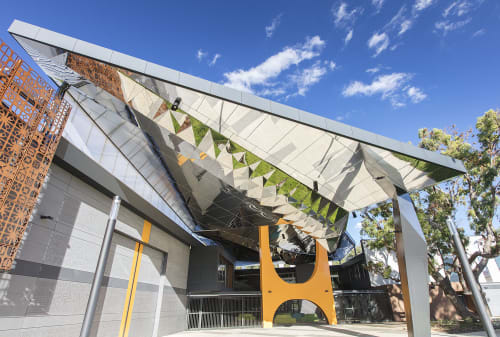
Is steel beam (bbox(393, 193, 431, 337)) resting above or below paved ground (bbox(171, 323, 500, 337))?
above

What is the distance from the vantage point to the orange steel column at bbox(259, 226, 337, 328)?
18.8 meters

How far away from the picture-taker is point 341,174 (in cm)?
955

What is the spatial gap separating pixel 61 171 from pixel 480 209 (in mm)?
20723

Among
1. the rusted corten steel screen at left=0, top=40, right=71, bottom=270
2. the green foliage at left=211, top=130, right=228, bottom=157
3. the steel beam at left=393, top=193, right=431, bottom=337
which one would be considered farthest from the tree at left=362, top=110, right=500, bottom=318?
the rusted corten steel screen at left=0, top=40, right=71, bottom=270

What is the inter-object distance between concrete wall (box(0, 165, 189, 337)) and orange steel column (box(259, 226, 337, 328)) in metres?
9.08

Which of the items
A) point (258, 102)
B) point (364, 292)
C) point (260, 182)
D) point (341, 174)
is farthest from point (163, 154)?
→ point (364, 292)

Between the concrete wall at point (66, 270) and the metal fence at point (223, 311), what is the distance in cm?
730

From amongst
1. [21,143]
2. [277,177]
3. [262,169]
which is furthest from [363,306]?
[21,143]

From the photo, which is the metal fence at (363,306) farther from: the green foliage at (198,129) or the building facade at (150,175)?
the green foliage at (198,129)

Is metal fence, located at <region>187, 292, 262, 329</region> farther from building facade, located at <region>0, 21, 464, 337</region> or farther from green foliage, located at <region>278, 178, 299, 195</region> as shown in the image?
green foliage, located at <region>278, 178, 299, 195</region>

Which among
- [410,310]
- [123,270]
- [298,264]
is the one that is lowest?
[410,310]

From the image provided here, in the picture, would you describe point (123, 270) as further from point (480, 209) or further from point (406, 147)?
point (480, 209)

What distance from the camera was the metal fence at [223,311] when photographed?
766 inches

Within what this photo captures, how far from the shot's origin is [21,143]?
588cm
